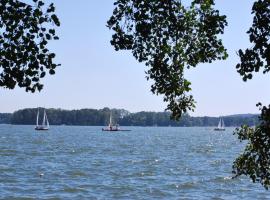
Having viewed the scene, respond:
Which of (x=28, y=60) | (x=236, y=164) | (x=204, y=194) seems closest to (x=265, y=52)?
(x=236, y=164)

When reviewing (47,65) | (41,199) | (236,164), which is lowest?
(41,199)

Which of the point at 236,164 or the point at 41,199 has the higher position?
the point at 236,164

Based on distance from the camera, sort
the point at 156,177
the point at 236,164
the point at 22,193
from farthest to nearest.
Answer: the point at 156,177
the point at 22,193
the point at 236,164

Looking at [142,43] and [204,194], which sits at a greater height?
[142,43]

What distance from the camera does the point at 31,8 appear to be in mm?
8938

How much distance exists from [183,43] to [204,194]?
27042mm

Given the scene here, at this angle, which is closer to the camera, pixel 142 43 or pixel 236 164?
pixel 142 43

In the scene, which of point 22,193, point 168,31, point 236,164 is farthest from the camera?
point 22,193

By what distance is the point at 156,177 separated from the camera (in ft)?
150

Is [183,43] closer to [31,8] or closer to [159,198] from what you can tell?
[31,8]

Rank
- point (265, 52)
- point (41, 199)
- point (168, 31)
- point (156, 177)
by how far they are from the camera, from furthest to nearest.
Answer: point (156, 177)
point (41, 199)
point (168, 31)
point (265, 52)

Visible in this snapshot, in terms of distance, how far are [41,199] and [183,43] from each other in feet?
79.9

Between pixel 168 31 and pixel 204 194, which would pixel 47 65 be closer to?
pixel 168 31

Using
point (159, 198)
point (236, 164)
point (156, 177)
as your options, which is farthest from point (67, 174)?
point (236, 164)
